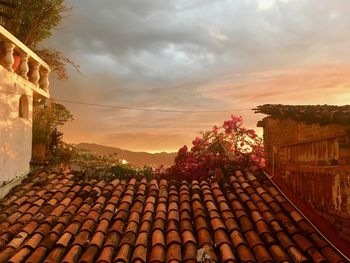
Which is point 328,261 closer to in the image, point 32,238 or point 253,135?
point 32,238

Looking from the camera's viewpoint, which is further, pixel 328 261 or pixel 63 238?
pixel 63 238

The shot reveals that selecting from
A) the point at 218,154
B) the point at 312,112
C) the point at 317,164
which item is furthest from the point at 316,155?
the point at 218,154

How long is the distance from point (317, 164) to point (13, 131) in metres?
8.18

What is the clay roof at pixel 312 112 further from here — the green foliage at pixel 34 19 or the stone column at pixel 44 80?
the green foliage at pixel 34 19

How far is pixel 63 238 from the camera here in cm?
802

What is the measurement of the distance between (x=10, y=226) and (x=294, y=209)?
6281 mm

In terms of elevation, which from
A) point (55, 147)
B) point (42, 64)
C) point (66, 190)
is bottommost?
point (66, 190)

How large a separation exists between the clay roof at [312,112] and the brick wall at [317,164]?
0.27m

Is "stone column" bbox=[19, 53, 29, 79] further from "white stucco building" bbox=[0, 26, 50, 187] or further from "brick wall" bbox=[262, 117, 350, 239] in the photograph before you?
"brick wall" bbox=[262, 117, 350, 239]

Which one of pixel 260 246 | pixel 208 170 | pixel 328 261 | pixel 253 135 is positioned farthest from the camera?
pixel 253 135

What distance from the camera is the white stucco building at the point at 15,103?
11180 millimetres

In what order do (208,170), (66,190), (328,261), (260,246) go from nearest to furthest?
1. (328,261)
2. (260,246)
3. (66,190)
4. (208,170)

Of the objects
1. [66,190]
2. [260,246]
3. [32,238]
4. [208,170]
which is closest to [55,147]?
[66,190]

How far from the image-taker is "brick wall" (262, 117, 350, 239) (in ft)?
26.0
